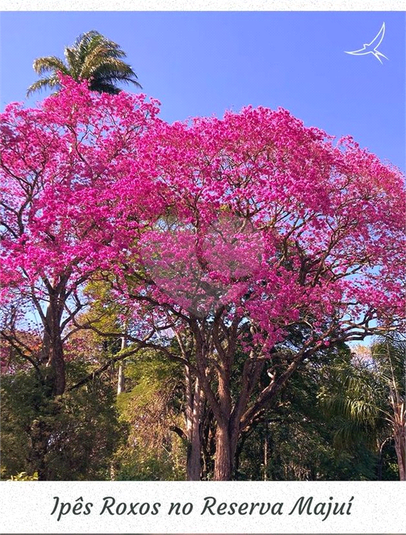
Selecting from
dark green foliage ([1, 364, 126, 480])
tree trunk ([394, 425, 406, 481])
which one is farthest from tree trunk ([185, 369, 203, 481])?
tree trunk ([394, 425, 406, 481])

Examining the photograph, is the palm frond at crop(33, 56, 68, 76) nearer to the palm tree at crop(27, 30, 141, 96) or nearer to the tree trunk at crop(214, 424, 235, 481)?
the palm tree at crop(27, 30, 141, 96)

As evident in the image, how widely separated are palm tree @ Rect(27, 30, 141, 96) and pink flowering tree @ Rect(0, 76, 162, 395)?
2.36 metres

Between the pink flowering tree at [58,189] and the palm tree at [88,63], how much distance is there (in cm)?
236

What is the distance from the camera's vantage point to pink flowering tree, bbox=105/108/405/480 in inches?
362

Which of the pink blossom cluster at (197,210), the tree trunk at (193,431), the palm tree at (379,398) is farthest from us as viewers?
the tree trunk at (193,431)

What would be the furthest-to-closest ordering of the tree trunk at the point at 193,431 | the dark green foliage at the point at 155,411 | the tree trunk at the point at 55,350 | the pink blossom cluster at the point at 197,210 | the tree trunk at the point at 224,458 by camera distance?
the dark green foliage at the point at 155,411 < the tree trunk at the point at 193,431 < the tree trunk at the point at 224,458 < the tree trunk at the point at 55,350 < the pink blossom cluster at the point at 197,210

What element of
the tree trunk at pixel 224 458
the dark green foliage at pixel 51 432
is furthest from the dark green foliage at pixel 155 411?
the dark green foliage at pixel 51 432

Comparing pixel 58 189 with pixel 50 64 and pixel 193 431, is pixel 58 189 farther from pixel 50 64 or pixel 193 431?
pixel 193 431

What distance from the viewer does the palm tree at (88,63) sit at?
1288 cm

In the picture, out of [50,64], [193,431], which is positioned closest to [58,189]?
[50,64]

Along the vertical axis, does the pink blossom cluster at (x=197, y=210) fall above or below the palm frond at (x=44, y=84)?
below

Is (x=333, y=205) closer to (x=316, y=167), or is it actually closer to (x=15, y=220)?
(x=316, y=167)

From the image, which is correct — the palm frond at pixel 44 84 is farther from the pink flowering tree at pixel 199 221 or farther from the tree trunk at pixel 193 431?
the tree trunk at pixel 193 431

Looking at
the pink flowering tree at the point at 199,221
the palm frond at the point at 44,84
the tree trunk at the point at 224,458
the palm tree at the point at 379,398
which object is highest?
the palm frond at the point at 44,84
